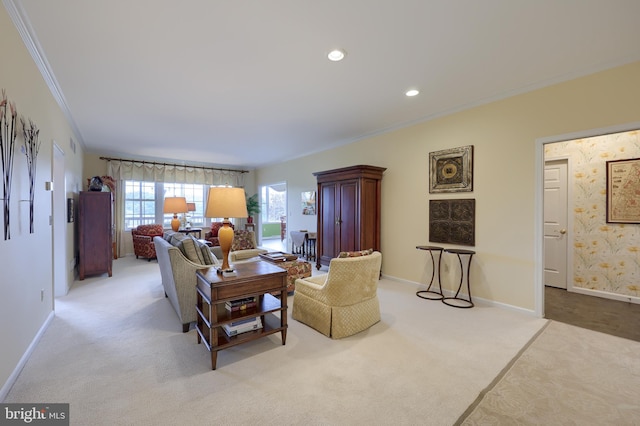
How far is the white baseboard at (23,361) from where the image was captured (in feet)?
6.00

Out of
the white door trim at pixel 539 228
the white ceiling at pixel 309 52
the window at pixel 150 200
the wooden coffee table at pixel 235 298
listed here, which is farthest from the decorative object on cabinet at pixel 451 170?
the window at pixel 150 200

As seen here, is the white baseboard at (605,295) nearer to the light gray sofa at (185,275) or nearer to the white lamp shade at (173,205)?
the light gray sofa at (185,275)

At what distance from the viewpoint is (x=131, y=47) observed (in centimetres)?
242

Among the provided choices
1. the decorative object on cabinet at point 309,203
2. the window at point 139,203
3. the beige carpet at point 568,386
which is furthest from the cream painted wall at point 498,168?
the window at point 139,203

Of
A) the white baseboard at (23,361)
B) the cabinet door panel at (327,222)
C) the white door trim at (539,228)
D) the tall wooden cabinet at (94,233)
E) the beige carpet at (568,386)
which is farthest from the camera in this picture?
the cabinet door panel at (327,222)

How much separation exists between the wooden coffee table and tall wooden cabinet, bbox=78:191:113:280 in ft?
11.5

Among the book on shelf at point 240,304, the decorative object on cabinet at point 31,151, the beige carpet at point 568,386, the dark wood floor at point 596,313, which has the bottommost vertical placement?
the beige carpet at point 568,386

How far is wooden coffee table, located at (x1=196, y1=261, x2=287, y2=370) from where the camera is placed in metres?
2.15

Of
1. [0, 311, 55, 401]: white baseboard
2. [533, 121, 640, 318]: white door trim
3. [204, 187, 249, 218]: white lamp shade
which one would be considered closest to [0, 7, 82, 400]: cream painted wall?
[0, 311, 55, 401]: white baseboard

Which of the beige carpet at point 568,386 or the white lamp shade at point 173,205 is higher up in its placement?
the white lamp shade at point 173,205

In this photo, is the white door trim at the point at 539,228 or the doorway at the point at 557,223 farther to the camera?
the doorway at the point at 557,223

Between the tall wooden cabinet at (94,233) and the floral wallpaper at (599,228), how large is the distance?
7.71m

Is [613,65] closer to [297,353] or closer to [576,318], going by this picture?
[576,318]

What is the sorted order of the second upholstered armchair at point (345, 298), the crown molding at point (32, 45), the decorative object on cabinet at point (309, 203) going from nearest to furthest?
the crown molding at point (32, 45) < the second upholstered armchair at point (345, 298) < the decorative object on cabinet at point (309, 203)
